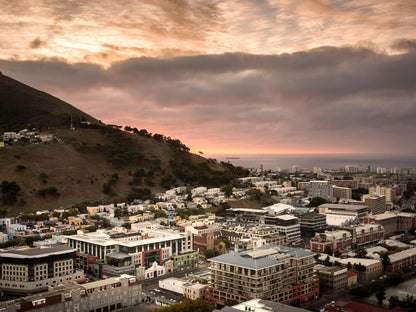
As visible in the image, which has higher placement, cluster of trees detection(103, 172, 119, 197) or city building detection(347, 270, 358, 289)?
cluster of trees detection(103, 172, 119, 197)

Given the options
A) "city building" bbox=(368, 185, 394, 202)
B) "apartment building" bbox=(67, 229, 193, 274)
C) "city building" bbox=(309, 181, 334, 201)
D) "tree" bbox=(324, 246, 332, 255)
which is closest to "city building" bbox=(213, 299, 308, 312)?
"apartment building" bbox=(67, 229, 193, 274)

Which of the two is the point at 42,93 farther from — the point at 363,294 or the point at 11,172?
the point at 363,294

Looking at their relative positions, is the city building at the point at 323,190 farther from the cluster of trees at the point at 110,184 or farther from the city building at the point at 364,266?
the city building at the point at 364,266

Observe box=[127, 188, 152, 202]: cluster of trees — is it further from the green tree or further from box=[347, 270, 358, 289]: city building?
box=[347, 270, 358, 289]: city building

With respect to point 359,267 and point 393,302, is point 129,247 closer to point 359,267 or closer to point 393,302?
point 359,267

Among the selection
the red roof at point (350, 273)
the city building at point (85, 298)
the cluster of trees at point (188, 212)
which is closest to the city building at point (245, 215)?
the cluster of trees at point (188, 212)

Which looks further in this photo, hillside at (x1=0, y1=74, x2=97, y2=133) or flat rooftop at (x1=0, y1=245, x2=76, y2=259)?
hillside at (x1=0, y1=74, x2=97, y2=133)

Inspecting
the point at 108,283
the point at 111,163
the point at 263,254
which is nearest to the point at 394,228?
the point at 263,254
